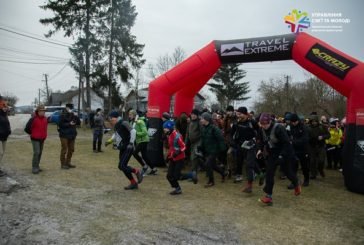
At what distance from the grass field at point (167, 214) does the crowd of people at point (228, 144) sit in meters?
0.38

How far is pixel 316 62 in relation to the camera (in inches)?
335

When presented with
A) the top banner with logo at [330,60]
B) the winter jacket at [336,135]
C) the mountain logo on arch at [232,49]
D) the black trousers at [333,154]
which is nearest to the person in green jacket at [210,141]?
the mountain logo on arch at [232,49]

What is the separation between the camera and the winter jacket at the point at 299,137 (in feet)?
26.4

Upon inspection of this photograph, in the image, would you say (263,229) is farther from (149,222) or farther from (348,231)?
(149,222)

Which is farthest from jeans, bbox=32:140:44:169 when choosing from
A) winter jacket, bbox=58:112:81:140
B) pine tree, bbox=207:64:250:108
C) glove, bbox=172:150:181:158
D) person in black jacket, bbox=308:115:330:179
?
pine tree, bbox=207:64:250:108

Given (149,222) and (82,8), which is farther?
(82,8)

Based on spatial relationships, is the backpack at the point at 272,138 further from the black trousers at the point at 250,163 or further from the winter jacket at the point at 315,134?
the winter jacket at the point at 315,134

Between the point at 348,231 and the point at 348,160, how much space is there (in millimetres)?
2980

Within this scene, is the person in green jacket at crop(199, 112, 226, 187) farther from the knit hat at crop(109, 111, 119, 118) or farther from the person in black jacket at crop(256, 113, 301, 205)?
the knit hat at crop(109, 111, 119, 118)

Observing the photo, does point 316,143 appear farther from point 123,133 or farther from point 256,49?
point 123,133

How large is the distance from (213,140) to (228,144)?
1.62 m

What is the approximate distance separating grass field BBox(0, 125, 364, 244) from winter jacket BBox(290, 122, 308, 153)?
1007 millimetres

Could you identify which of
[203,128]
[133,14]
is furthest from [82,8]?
[203,128]

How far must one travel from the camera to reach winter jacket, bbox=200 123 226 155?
784cm
